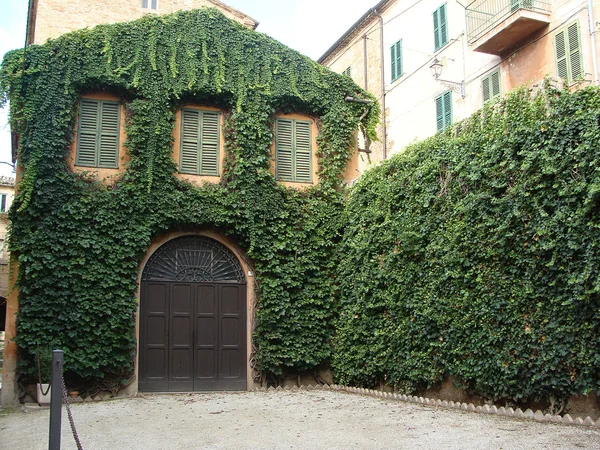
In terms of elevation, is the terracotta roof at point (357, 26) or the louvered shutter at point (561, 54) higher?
the terracotta roof at point (357, 26)

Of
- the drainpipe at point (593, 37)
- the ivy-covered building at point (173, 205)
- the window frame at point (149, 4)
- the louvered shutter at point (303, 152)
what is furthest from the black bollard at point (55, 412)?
the window frame at point (149, 4)

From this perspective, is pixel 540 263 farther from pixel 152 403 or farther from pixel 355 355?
pixel 152 403

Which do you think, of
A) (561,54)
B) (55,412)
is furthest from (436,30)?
(55,412)

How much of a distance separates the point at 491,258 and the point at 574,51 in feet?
28.3

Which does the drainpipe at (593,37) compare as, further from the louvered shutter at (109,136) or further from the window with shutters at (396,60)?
the louvered shutter at (109,136)

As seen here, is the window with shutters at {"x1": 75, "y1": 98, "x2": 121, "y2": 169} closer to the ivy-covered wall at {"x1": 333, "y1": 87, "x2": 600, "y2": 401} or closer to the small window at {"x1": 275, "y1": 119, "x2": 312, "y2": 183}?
the small window at {"x1": 275, "y1": 119, "x2": 312, "y2": 183}

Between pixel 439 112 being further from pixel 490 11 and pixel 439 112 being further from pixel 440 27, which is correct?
pixel 490 11

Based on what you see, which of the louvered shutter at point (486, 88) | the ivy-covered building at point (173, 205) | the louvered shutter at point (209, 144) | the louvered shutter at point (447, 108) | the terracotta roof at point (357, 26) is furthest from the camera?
the terracotta roof at point (357, 26)

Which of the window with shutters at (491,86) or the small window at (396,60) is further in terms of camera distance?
the small window at (396,60)

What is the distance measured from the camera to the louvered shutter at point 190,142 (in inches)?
517

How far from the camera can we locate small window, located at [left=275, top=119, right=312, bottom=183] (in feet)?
45.2

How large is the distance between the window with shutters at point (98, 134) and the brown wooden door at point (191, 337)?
2556 mm

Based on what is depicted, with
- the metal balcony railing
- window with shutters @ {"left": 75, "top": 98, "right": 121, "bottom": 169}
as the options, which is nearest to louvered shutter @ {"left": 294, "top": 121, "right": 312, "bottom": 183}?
window with shutters @ {"left": 75, "top": 98, "right": 121, "bottom": 169}

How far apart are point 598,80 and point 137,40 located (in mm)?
9766
